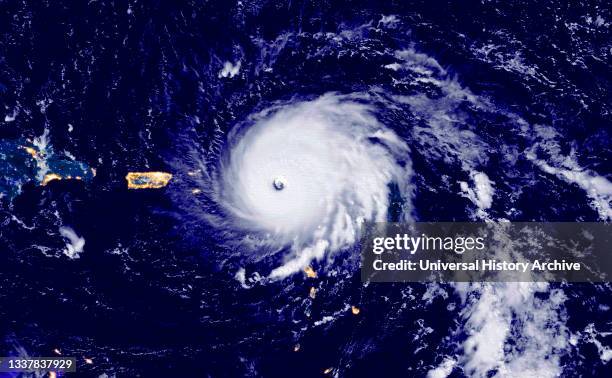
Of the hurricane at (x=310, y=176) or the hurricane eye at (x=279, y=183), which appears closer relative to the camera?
the hurricane at (x=310, y=176)

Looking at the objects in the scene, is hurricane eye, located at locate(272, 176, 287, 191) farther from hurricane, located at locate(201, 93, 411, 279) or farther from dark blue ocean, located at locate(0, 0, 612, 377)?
dark blue ocean, located at locate(0, 0, 612, 377)

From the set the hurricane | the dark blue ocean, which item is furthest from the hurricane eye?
the dark blue ocean

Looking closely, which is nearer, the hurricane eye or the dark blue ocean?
the dark blue ocean

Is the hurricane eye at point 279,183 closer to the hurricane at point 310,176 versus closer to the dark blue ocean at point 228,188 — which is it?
the hurricane at point 310,176

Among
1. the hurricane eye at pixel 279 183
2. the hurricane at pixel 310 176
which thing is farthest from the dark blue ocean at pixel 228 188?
the hurricane eye at pixel 279 183

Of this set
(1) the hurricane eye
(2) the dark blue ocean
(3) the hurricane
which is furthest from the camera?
(1) the hurricane eye

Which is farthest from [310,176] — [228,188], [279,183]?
[228,188]

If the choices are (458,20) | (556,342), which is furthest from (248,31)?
(556,342)

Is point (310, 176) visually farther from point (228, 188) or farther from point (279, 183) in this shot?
point (228, 188)

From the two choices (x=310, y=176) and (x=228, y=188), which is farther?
(x=310, y=176)
